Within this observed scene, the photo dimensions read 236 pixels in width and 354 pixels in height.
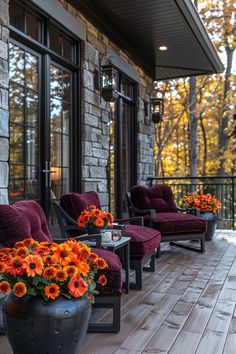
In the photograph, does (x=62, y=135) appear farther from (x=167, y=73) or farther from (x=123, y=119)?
(x=167, y=73)

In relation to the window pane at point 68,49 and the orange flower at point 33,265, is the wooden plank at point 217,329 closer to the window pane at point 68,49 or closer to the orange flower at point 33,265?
the orange flower at point 33,265

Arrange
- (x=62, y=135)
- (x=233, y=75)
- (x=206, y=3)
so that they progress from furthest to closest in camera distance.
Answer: (x=233, y=75) → (x=206, y=3) → (x=62, y=135)

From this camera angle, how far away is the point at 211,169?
1570 cm

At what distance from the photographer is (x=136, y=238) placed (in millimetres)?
3422

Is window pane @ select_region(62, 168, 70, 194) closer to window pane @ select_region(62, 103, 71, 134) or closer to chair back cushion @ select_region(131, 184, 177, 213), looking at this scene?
window pane @ select_region(62, 103, 71, 134)

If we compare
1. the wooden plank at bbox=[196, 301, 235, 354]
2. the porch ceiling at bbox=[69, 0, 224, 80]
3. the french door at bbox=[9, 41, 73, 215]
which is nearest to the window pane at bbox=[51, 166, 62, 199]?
the french door at bbox=[9, 41, 73, 215]

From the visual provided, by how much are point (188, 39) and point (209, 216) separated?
2509 mm

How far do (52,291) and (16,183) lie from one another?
2.00 meters

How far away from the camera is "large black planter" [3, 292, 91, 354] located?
1.71 m

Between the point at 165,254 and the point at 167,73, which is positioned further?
the point at 167,73

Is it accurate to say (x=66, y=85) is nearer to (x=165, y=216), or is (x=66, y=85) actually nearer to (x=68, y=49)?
(x=68, y=49)

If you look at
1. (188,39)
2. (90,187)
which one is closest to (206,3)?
(188,39)


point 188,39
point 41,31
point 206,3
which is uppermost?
point 206,3

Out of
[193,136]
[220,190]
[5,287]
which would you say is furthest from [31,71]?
[193,136]
